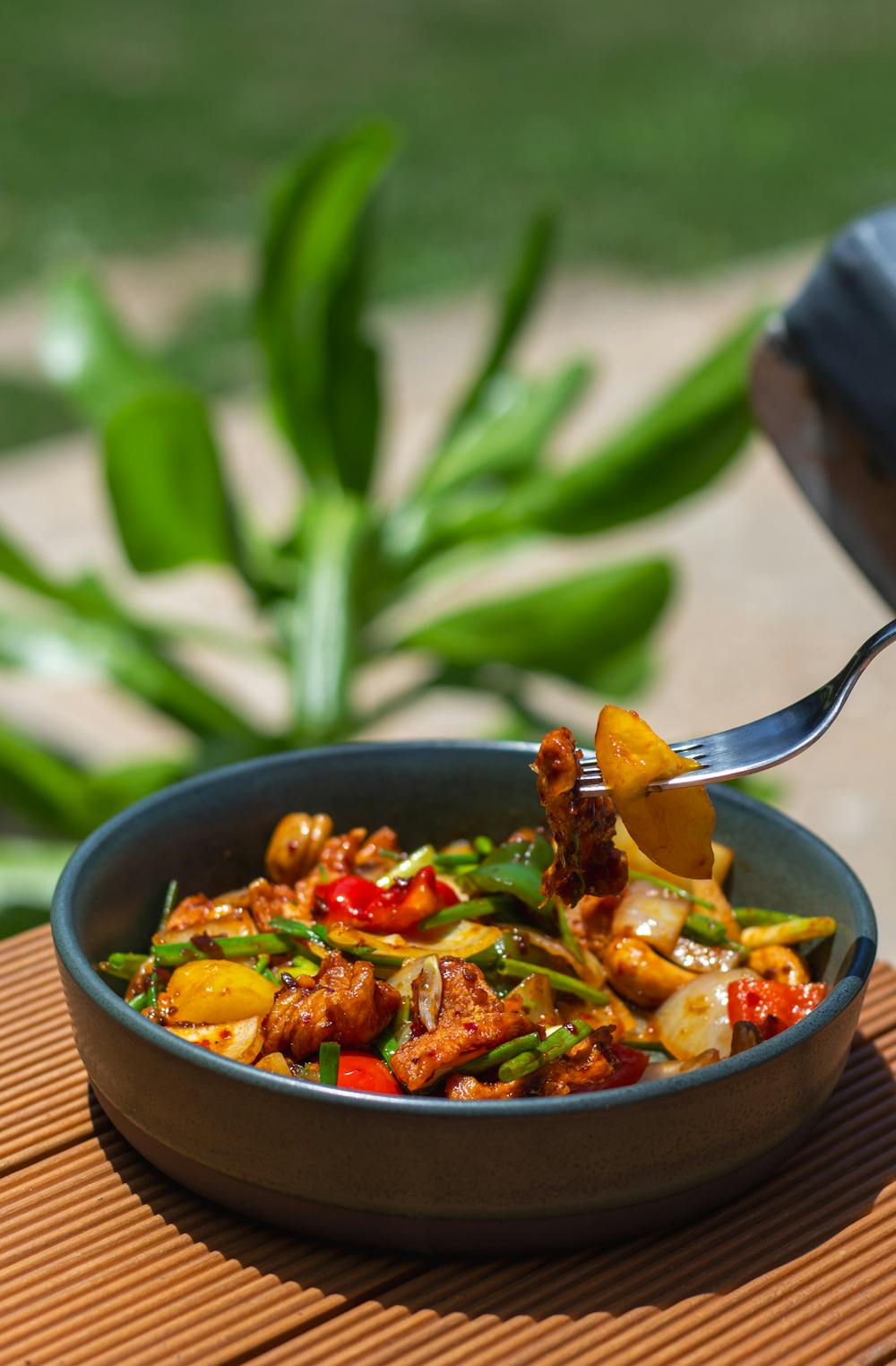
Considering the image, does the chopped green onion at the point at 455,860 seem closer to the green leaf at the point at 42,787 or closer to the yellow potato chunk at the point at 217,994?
the yellow potato chunk at the point at 217,994

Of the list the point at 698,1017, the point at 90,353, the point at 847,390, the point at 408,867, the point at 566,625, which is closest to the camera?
the point at 698,1017

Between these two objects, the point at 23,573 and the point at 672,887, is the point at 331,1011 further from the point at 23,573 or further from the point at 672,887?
the point at 23,573

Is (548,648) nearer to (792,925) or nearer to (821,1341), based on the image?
(792,925)

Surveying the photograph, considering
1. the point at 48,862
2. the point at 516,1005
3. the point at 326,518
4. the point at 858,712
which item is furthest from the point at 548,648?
the point at 516,1005

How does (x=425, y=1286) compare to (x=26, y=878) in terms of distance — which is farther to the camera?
(x=26, y=878)

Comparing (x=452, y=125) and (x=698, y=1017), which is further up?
(x=698, y=1017)

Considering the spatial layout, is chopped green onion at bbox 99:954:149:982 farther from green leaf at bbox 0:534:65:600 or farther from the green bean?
green leaf at bbox 0:534:65:600

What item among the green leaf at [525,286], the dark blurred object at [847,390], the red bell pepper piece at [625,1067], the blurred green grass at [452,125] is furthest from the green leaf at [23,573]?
the blurred green grass at [452,125]

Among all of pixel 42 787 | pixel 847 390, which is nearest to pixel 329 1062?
pixel 847 390
